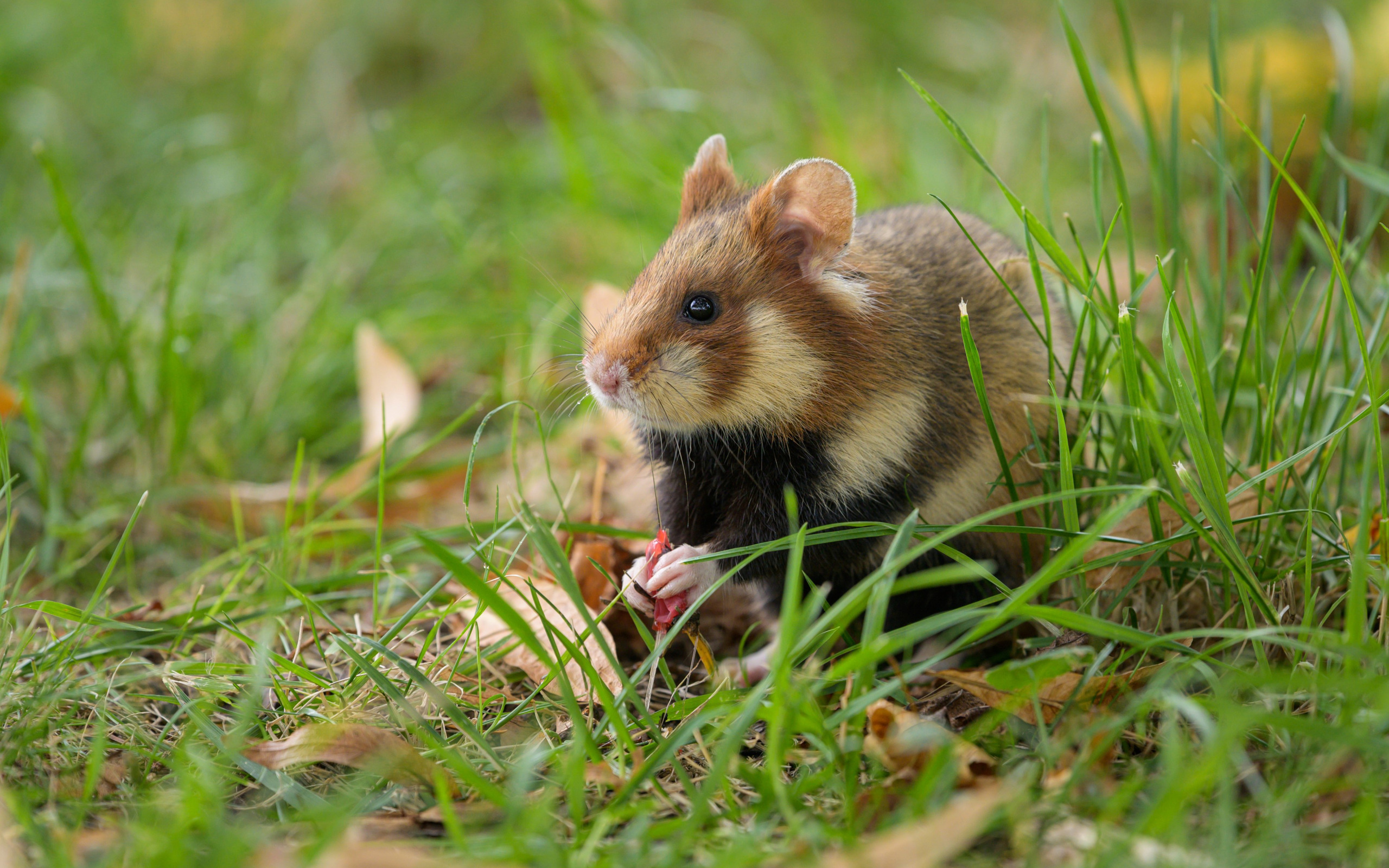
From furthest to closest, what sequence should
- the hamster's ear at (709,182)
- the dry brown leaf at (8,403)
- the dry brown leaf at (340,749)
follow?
1. the dry brown leaf at (8,403)
2. the hamster's ear at (709,182)
3. the dry brown leaf at (340,749)

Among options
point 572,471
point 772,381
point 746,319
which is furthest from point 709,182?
point 572,471

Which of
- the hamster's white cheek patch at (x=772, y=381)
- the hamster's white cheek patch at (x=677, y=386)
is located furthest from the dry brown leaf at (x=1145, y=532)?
the hamster's white cheek patch at (x=677, y=386)

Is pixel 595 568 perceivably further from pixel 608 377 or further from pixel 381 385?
pixel 381 385

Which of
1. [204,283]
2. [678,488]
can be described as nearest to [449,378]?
[204,283]

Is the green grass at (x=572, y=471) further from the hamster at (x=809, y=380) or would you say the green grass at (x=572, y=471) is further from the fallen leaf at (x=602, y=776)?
the hamster at (x=809, y=380)

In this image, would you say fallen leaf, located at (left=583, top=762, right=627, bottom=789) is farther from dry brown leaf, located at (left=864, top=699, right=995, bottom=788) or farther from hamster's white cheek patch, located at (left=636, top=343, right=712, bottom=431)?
→ hamster's white cheek patch, located at (left=636, top=343, right=712, bottom=431)
